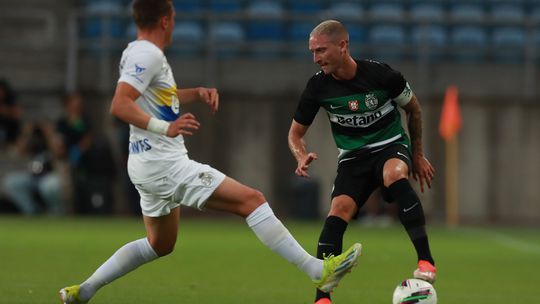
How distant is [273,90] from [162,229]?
48.6ft

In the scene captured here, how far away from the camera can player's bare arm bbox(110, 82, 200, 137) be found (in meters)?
7.18

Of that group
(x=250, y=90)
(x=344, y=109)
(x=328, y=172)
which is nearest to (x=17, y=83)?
(x=250, y=90)

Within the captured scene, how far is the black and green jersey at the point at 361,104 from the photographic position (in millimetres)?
8500

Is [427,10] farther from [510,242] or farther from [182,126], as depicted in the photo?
[182,126]

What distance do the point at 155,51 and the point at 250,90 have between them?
1516 cm

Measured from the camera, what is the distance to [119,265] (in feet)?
26.4

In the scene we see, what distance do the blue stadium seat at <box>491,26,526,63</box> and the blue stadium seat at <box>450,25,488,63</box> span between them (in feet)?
0.75

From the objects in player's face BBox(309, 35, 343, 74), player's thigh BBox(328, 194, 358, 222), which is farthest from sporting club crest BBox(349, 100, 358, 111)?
player's thigh BBox(328, 194, 358, 222)

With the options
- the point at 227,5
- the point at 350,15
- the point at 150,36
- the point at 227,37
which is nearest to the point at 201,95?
the point at 150,36

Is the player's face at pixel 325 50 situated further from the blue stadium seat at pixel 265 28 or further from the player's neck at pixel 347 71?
the blue stadium seat at pixel 265 28

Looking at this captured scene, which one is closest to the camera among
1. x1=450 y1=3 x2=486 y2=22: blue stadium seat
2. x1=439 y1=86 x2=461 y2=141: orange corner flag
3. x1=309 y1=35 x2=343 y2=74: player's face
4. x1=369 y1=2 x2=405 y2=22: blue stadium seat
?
x1=309 y1=35 x2=343 y2=74: player's face

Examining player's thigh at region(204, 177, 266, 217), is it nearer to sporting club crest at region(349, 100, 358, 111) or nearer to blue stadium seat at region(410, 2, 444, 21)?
sporting club crest at region(349, 100, 358, 111)

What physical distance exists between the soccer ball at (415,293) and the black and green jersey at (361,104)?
3.92 ft

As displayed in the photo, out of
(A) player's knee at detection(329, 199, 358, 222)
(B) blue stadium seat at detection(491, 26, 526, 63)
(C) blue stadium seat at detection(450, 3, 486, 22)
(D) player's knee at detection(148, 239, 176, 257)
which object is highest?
(A) player's knee at detection(329, 199, 358, 222)
